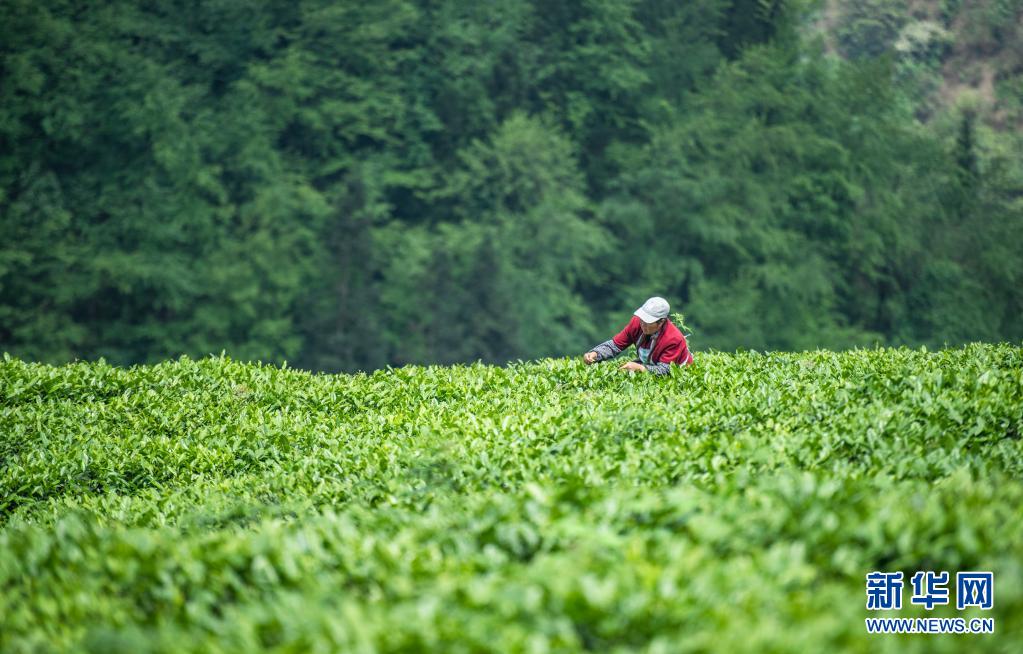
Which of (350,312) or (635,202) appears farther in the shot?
(635,202)

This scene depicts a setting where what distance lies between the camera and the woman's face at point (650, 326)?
36.5 feet

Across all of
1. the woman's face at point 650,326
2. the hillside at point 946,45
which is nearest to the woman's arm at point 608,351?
the woman's face at point 650,326

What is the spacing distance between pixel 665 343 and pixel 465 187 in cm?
4139

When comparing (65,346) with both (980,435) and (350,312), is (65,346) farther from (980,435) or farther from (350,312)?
(980,435)

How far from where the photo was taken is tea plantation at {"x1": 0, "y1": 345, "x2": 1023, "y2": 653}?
451 centimetres

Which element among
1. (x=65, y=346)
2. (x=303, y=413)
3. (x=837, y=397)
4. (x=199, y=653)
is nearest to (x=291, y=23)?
(x=65, y=346)

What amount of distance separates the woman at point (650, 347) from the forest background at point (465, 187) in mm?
31526

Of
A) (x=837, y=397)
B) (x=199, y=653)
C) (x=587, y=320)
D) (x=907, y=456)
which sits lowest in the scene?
(x=587, y=320)

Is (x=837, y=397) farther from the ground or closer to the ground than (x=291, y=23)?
farther from the ground

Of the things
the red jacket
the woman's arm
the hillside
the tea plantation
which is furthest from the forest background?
the tea plantation

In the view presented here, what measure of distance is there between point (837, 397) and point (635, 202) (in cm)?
4363

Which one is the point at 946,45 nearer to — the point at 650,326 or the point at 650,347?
the point at 650,347

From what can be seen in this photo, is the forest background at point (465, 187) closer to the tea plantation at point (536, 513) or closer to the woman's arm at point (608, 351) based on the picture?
the woman's arm at point (608, 351)

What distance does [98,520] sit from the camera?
8406 millimetres
